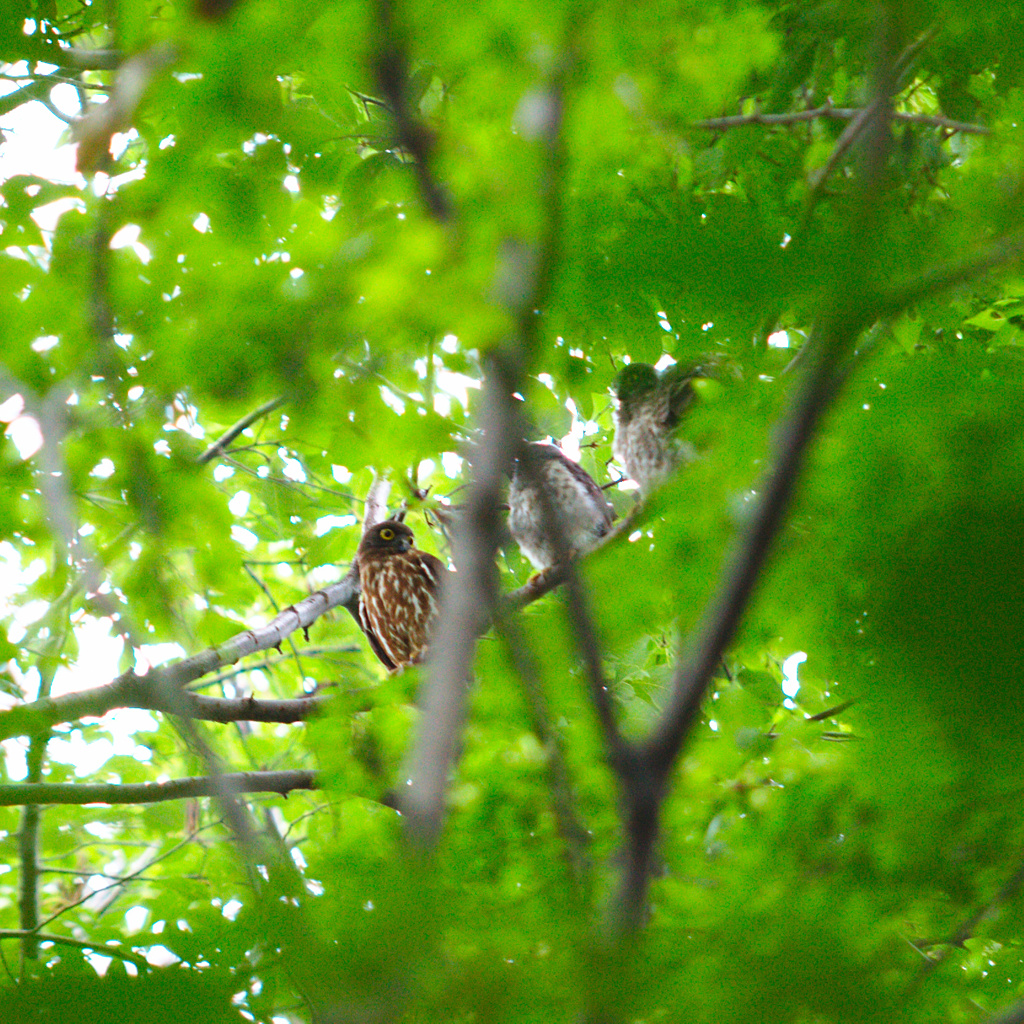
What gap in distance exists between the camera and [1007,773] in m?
1.17

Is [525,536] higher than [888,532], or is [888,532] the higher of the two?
[525,536]

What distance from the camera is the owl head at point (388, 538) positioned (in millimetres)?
5934

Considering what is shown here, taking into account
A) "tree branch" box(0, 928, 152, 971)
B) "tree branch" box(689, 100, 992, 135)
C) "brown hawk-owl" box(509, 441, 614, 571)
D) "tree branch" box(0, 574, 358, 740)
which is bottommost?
"tree branch" box(0, 928, 152, 971)

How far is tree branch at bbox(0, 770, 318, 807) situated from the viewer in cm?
299

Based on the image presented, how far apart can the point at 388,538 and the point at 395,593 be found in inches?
15.1

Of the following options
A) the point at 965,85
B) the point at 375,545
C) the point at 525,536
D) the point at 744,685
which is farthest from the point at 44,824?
the point at 965,85

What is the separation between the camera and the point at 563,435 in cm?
301

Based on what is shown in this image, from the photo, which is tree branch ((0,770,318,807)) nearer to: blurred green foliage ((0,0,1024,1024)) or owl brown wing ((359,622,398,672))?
blurred green foliage ((0,0,1024,1024))

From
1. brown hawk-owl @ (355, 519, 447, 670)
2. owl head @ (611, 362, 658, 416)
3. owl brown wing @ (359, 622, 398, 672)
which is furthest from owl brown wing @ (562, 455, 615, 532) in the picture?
owl brown wing @ (359, 622, 398, 672)

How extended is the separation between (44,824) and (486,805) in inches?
133

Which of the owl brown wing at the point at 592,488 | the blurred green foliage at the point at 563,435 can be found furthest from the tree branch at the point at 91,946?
the owl brown wing at the point at 592,488

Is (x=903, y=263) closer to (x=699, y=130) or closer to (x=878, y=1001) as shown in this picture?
(x=878, y=1001)

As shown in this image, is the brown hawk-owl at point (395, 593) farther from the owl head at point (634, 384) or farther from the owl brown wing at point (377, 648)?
the owl head at point (634, 384)

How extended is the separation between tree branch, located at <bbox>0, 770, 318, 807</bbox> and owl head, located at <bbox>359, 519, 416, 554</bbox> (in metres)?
2.74
